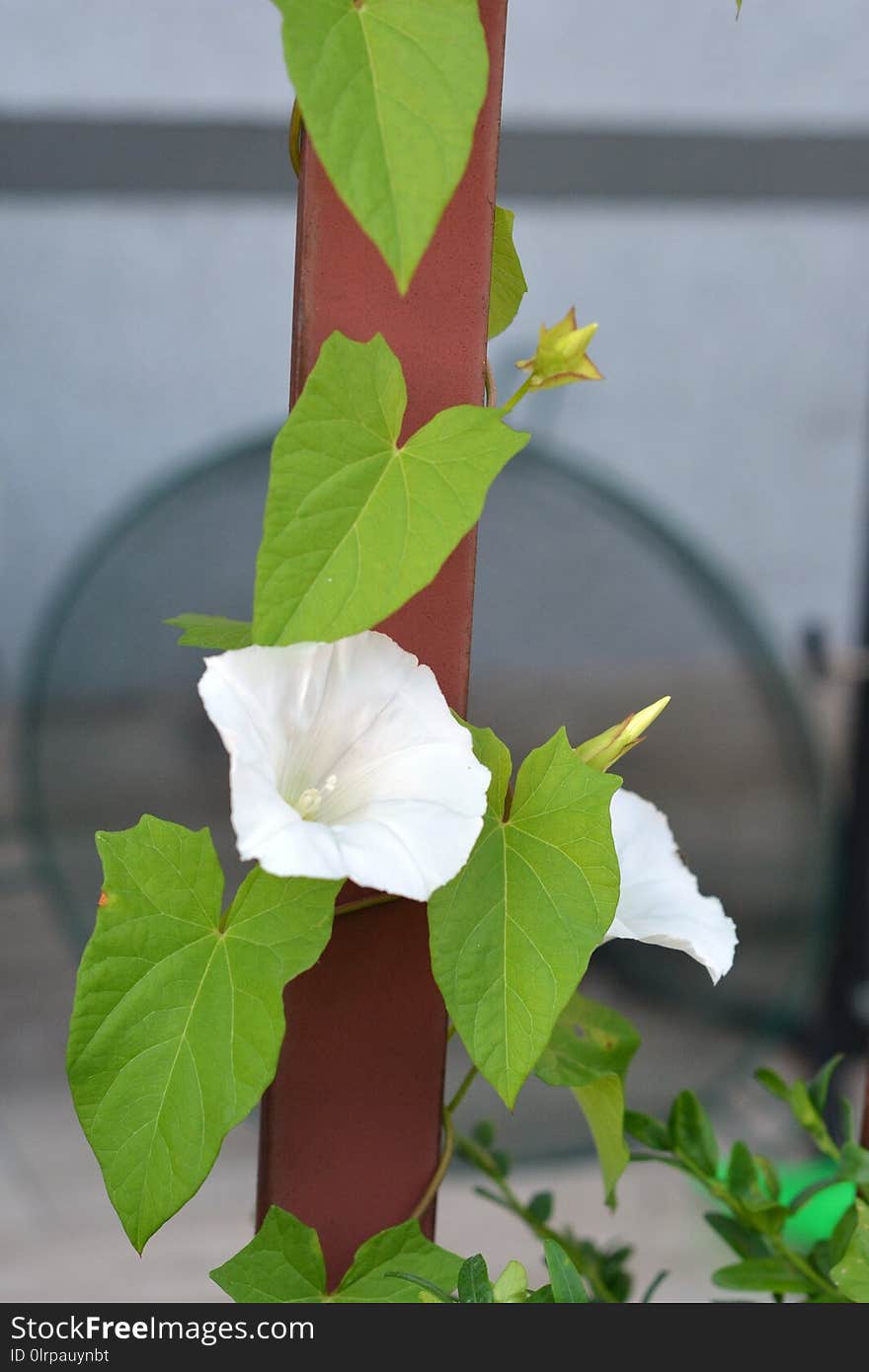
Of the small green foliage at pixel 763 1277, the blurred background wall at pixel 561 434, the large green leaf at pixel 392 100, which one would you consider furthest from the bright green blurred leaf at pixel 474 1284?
the blurred background wall at pixel 561 434

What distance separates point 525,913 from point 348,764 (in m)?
0.05

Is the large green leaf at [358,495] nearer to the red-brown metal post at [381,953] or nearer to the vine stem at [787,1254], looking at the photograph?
the red-brown metal post at [381,953]

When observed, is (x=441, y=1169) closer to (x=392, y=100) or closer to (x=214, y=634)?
(x=214, y=634)

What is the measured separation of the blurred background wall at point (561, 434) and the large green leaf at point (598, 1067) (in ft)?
3.04

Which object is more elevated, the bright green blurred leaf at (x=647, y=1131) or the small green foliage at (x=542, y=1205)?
the bright green blurred leaf at (x=647, y=1131)

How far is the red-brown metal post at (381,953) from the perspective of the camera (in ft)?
1.07

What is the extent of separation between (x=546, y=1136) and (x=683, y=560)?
598 mm

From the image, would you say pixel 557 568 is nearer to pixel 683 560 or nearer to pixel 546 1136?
pixel 683 560

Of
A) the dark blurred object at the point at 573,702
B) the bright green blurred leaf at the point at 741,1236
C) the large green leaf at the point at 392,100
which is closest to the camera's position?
the large green leaf at the point at 392,100

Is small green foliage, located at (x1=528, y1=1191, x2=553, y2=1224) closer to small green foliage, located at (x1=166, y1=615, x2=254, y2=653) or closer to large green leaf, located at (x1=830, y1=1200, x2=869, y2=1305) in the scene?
large green leaf, located at (x1=830, y1=1200, x2=869, y2=1305)

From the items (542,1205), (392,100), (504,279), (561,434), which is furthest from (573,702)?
(392,100)

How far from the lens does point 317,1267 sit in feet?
1.15

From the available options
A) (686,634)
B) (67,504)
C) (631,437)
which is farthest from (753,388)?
(67,504)

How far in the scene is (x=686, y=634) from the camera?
1423 mm
